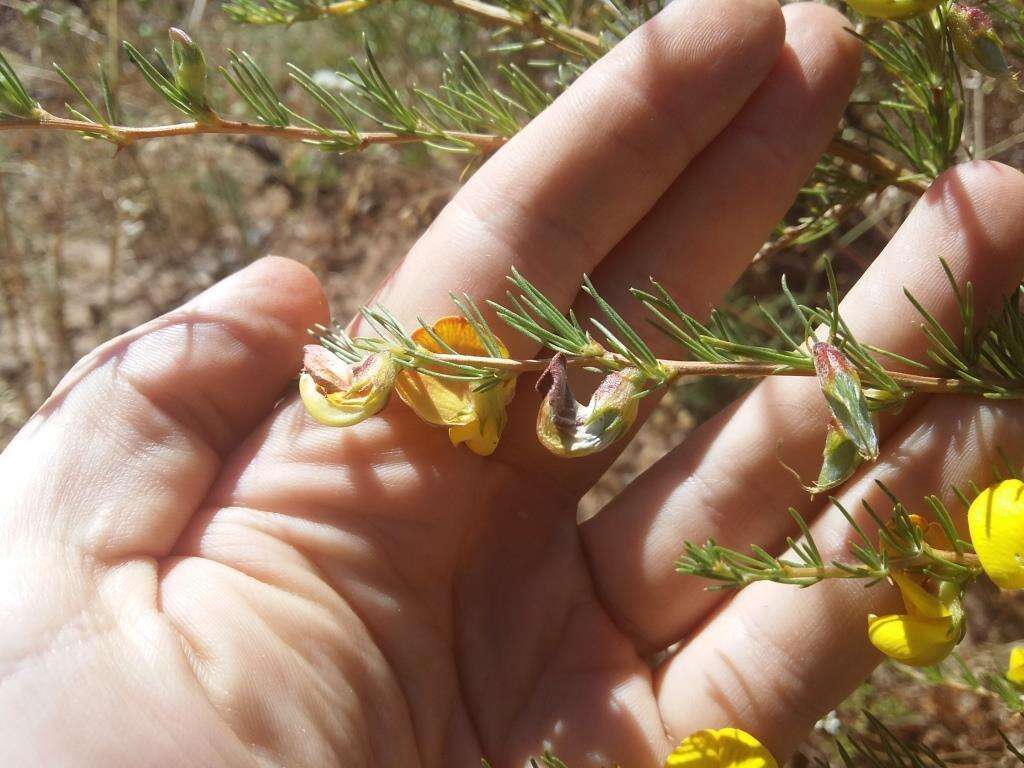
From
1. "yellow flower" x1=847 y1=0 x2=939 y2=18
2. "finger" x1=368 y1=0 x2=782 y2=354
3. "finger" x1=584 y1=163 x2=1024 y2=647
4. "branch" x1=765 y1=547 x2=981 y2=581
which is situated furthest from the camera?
"finger" x1=368 y1=0 x2=782 y2=354

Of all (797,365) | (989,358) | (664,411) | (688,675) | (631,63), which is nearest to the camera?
(797,365)

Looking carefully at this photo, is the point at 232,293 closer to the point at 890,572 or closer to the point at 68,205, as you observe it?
the point at 890,572

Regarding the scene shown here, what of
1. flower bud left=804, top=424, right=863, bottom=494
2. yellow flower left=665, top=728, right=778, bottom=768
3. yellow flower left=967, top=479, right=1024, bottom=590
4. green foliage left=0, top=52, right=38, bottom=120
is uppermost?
green foliage left=0, top=52, right=38, bottom=120

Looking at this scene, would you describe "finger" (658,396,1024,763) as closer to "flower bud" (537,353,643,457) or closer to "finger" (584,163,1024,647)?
"finger" (584,163,1024,647)

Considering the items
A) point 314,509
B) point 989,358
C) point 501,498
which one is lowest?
point 501,498

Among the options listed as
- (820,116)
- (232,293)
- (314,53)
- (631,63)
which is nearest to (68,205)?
(314,53)

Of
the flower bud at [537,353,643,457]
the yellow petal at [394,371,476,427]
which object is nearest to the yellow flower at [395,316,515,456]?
the yellow petal at [394,371,476,427]

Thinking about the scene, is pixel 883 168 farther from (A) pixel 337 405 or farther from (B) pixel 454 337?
(A) pixel 337 405
